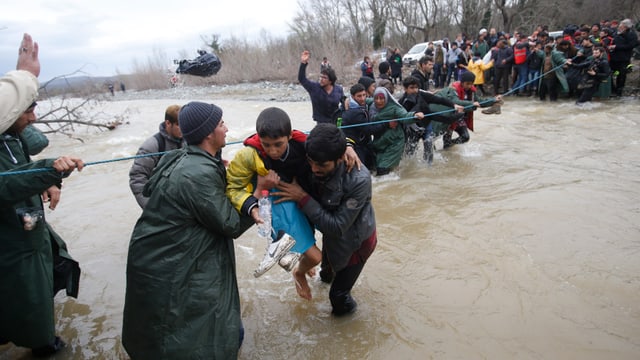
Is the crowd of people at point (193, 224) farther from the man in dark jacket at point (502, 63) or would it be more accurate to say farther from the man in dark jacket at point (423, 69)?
the man in dark jacket at point (502, 63)

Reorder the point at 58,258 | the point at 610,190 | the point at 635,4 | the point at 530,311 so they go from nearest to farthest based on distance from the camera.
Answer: the point at 58,258 → the point at 530,311 → the point at 610,190 → the point at 635,4

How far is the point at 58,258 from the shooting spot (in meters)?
2.97

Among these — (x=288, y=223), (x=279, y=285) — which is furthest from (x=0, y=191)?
(x=279, y=285)

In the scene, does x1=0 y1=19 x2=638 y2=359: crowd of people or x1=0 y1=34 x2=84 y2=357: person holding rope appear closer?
x1=0 y1=19 x2=638 y2=359: crowd of people

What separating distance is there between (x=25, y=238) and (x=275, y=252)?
5.55 ft

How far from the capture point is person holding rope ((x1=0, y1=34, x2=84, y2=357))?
2.27 meters

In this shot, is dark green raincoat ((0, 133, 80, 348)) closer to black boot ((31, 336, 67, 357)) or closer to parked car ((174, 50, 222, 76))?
black boot ((31, 336, 67, 357))

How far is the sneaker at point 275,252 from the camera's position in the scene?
2340 millimetres

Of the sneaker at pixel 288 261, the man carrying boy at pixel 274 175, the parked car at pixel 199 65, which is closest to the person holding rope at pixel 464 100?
the parked car at pixel 199 65

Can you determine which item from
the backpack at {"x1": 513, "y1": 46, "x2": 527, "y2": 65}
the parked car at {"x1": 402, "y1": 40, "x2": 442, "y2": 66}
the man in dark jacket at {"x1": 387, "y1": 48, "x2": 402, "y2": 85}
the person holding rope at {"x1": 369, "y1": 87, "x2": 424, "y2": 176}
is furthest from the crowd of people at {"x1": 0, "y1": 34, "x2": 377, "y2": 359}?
the parked car at {"x1": 402, "y1": 40, "x2": 442, "y2": 66}

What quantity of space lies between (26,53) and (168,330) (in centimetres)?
184

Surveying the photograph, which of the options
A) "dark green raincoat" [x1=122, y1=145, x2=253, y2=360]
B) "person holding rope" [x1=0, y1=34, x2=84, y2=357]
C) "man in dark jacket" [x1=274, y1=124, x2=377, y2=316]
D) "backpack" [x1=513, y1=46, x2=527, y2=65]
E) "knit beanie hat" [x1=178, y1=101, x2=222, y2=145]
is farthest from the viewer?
"backpack" [x1=513, y1=46, x2=527, y2=65]

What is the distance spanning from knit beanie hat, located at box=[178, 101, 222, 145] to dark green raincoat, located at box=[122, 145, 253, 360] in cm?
11

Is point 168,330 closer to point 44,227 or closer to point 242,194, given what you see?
point 242,194
